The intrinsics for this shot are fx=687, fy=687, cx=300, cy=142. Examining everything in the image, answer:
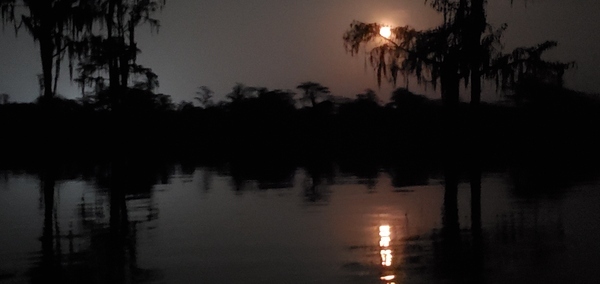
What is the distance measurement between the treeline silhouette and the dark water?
36.0 ft

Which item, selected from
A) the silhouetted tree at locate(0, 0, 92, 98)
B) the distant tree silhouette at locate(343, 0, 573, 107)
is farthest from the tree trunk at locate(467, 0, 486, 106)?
the silhouetted tree at locate(0, 0, 92, 98)

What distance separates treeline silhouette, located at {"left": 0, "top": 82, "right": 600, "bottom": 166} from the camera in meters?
37.0

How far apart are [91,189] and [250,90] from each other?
1888 inches

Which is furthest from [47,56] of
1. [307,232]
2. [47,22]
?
[307,232]

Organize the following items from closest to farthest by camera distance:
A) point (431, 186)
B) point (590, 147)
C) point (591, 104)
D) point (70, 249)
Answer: point (70, 249) → point (431, 186) → point (590, 147) → point (591, 104)

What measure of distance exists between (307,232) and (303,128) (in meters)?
42.9

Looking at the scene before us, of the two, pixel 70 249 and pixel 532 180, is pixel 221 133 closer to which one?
pixel 532 180

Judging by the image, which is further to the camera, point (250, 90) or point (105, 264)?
point (250, 90)

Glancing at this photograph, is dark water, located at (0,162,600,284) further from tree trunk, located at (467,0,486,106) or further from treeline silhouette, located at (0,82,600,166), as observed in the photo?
treeline silhouette, located at (0,82,600,166)

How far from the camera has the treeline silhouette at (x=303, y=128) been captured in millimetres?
37000

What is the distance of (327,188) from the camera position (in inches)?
672

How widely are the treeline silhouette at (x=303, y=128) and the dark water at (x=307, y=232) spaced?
1097cm

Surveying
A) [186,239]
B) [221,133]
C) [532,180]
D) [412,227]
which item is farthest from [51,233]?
[221,133]

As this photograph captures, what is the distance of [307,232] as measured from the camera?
9.87 metres
